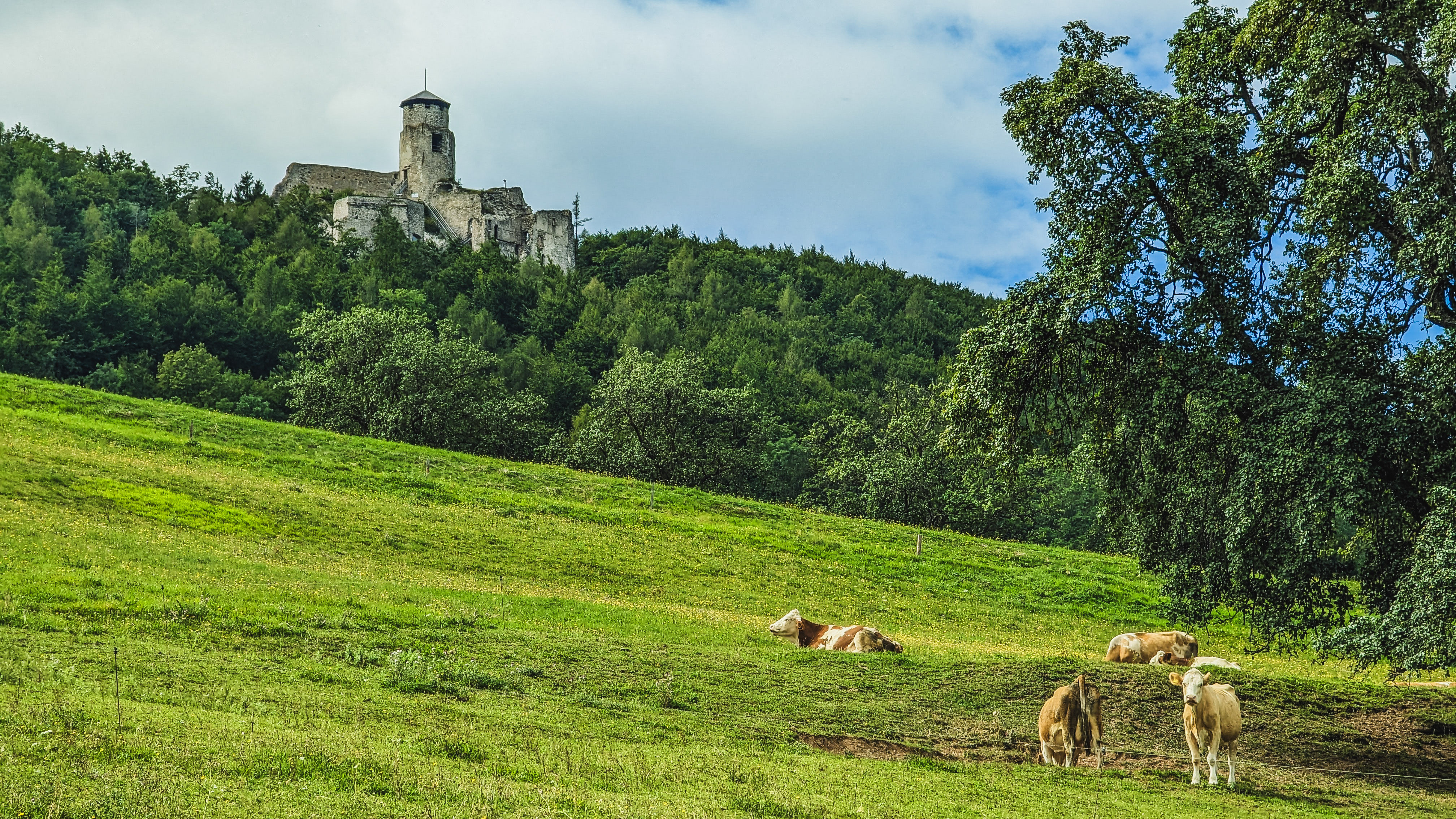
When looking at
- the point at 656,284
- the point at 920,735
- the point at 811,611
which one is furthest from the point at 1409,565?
the point at 656,284

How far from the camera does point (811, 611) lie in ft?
96.5

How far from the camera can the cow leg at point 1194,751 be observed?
13.9m

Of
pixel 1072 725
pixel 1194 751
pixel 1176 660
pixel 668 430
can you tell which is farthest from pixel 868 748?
pixel 668 430

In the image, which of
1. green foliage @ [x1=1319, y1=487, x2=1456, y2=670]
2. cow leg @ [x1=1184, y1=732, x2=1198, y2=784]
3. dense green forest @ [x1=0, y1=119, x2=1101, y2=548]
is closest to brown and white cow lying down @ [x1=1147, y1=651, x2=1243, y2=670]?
dense green forest @ [x1=0, y1=119, x2=1101, y2=548]

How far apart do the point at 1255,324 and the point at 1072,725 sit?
697 centimetres

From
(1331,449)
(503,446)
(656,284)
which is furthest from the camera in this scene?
(656,284)

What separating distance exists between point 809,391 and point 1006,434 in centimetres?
8891

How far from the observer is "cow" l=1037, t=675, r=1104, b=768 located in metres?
14.7

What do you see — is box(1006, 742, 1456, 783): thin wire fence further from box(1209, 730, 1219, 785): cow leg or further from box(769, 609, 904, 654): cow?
box(769, 609, 904, 654): cow

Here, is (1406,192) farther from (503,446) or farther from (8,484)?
(503,446)

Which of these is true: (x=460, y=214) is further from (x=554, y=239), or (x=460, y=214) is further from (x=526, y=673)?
(x=526, y=673)

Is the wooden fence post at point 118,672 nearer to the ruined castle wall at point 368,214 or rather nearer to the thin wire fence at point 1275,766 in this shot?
the thin wire fence at point 1275,766

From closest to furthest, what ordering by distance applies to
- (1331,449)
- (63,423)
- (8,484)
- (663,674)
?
(1331,449) → (663,674) → (8,484) → (63,423)

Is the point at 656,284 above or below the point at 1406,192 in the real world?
above
